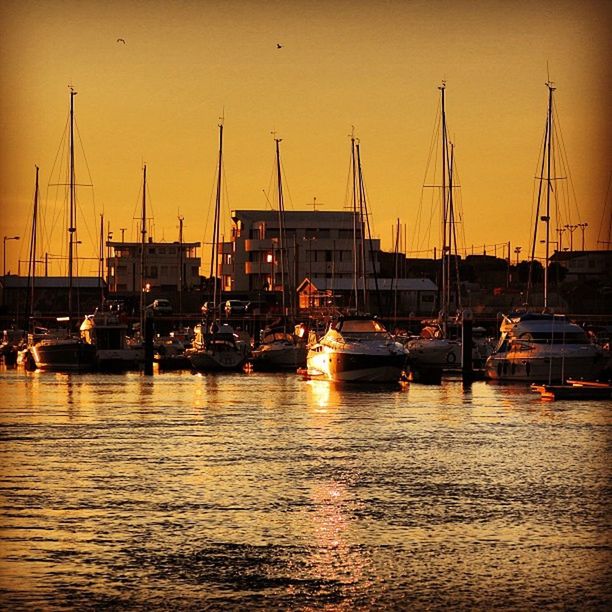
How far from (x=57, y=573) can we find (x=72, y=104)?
214ft

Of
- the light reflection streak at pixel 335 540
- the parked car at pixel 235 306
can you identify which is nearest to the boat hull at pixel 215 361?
the parked car at pixel 235 306

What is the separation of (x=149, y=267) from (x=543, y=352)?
122m

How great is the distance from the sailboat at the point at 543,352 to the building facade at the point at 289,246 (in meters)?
88.4

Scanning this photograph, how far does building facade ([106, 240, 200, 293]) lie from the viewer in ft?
585

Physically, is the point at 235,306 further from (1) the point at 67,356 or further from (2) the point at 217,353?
(1) the point at 67,356

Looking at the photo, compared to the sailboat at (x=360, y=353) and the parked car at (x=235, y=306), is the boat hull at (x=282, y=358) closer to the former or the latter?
the sailboat at (x=360, y=353)

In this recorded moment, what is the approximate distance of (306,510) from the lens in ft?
81.1

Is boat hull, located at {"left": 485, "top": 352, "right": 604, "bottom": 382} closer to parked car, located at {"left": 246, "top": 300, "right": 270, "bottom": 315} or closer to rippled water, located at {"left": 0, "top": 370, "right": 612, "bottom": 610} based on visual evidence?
rippled water, located at {"left": 0, "top": 370, "right": 612, "bottom": 610}

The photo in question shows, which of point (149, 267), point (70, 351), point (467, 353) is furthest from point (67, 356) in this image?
point (149, 267)

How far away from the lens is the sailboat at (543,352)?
61.3m

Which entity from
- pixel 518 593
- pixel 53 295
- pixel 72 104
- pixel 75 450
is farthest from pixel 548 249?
pixel 53 295

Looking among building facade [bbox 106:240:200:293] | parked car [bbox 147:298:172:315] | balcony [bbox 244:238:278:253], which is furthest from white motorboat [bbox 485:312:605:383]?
building facade [bbox 106:240:200:293]

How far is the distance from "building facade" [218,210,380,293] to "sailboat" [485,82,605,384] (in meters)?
88.4

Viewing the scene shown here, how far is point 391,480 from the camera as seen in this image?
29.0 m
